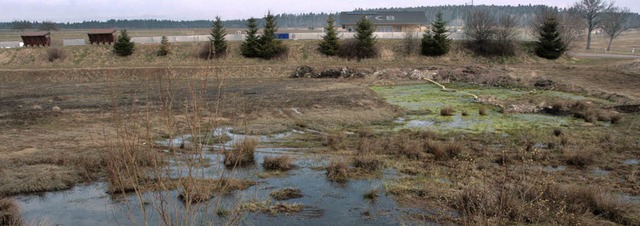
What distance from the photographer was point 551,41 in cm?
4962

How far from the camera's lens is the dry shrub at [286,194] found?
13188 millimetres

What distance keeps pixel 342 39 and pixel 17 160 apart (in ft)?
142

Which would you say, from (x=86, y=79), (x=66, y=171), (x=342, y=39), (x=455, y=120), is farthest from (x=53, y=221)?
(x=342, y=39)

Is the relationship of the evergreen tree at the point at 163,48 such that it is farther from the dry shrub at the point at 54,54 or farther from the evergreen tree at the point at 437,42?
the evergreen tree at the point at 437,42

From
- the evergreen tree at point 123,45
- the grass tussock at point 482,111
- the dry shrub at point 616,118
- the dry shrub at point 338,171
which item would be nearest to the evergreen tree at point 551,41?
the grass tussock at point 482,111

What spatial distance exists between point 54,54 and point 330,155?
43.4 m

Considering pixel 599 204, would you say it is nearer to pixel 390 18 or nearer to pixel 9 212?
pixel 9 212

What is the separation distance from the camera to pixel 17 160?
1609cm

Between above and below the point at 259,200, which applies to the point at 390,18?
above

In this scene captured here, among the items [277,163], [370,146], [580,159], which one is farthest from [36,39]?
[580,159]

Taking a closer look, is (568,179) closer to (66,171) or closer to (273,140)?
(273,140)

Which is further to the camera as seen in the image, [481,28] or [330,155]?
[481,28]

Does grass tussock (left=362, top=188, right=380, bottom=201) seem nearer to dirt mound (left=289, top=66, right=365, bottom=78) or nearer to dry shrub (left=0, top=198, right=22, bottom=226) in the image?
dry shrub (left=0, top=198, right=22, bottom=226)

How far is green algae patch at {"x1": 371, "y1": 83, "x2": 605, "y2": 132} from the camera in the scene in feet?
74.1
